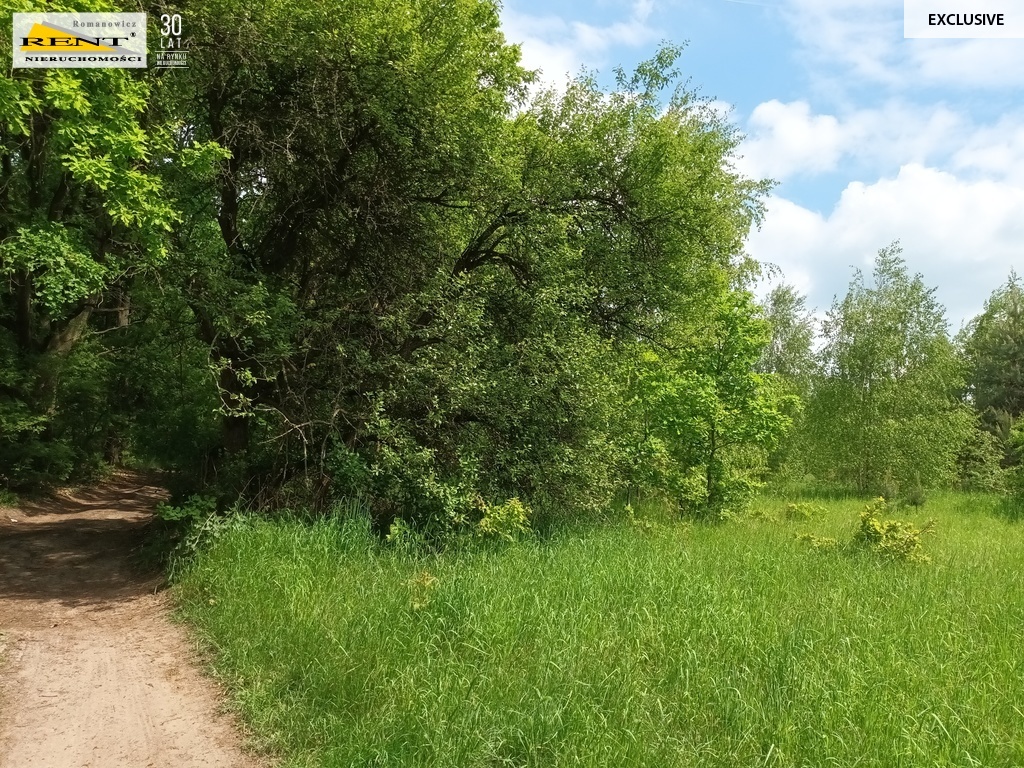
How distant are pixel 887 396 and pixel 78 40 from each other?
2040 cm

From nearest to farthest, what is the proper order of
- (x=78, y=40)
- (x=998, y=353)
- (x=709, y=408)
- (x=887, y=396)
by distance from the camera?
(x=78, y=40) → (x=709, y=408) → (x=887, y=396) → (x=998, y=353)

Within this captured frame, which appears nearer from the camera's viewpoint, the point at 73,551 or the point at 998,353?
the point at 73,551

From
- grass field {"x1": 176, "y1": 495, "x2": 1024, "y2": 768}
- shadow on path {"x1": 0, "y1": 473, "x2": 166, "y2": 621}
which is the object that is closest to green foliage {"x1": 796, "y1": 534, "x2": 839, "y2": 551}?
grass field {"x1": 176, "y1": 495, "x2": 1024, "y2": 768}

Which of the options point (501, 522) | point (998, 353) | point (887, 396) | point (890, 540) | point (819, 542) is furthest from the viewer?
point (998, 353)

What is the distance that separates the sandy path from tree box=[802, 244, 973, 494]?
1724cm

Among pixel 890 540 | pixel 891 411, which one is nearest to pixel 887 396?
pixel 891 411

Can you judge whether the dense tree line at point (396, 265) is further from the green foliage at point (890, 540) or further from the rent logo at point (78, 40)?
the green foliage at point (890, 540)

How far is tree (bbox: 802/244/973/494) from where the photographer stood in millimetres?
17578

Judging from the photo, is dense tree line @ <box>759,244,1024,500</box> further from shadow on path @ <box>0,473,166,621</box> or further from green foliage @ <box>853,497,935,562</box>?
shadow on path @ <box>0,473,166,621</box>

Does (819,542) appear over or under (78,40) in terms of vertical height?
under

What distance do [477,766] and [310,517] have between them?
536 cm

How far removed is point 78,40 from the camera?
6.44 m

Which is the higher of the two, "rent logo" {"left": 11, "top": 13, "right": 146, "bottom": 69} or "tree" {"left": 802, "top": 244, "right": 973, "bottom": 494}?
"rent logo" {"left": 11, "top": 13, "right": 146, "bottom": 69}

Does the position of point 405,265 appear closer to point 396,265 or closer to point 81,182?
point 396,265
